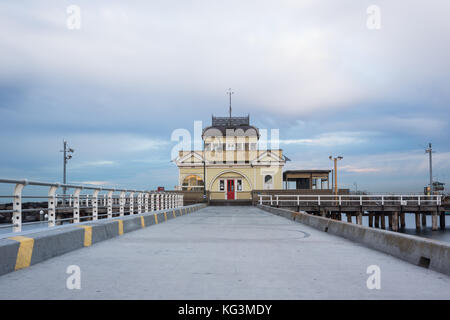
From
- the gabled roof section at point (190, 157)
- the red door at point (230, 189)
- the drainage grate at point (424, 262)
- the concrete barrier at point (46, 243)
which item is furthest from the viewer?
the gabled roof section at point (190, 157)

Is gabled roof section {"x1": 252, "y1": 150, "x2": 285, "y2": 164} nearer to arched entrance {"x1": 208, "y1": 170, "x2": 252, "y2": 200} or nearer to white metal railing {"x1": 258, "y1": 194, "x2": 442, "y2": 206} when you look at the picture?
arched entrance {"x1": 208, "y1": 170, "x2": 252, "y2": 200}

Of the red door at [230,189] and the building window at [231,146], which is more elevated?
the building window at [231,146]

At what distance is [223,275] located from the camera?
206 inches

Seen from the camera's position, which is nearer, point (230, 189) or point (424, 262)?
point (424, 262)

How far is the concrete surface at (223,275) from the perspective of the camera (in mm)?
4258

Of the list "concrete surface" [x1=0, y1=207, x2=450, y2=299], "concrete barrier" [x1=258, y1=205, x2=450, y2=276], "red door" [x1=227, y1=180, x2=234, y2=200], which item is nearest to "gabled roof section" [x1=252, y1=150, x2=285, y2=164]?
"red door" [x1=227, y1=180, x2=234, y2=200]

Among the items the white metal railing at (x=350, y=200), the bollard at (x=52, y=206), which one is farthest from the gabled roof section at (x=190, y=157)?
the bollard at (x=52, y=206)

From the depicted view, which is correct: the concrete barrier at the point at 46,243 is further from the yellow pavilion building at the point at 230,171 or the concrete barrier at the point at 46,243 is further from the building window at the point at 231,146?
the building window at the point at 231,146

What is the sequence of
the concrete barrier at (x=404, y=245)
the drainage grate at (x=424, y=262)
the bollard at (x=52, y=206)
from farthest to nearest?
the bollard at (x=52, y=206)
the drainage grate at (x=424, y=262)
the concrete barrier at (x=404, y=245)

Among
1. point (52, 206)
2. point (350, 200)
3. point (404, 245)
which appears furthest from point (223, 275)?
point (350, 200)

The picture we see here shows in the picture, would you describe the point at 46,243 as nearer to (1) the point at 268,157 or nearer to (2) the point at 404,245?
(2) the point at 404,245

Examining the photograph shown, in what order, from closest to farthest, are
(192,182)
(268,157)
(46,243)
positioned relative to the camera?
(46,243) → (268,157) → (192,182)

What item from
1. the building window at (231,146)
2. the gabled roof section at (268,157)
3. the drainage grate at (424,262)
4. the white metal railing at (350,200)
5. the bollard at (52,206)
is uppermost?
the building window at (231,146)
